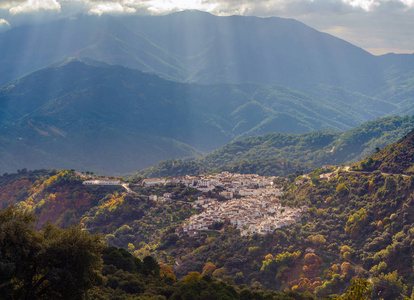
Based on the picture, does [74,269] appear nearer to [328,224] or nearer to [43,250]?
[43,250]

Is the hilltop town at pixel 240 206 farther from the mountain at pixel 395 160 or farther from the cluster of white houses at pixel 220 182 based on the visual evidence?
the mountain at pixel 395 160

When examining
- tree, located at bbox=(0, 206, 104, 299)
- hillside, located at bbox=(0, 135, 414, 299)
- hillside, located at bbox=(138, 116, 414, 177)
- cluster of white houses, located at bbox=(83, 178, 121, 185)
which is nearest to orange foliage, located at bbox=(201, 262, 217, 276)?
hillside, located at bbox=(0, 135, 414, 299)

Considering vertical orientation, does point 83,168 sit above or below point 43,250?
above

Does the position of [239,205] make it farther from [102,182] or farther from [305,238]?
[102,182]

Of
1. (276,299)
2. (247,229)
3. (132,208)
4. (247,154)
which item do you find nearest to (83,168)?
(247,154)

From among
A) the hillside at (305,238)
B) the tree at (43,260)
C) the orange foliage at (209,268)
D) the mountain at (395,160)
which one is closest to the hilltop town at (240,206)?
the hillside at (305,238)

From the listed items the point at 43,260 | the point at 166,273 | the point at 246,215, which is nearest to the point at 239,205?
the point at 246,215
